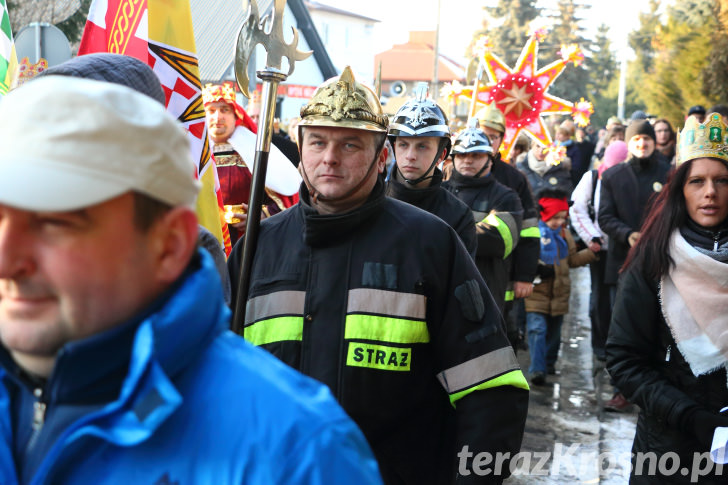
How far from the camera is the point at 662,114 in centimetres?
2759

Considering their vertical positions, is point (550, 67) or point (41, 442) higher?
point (550, 67)

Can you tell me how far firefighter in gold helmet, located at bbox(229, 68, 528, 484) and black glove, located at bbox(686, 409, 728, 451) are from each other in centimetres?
86

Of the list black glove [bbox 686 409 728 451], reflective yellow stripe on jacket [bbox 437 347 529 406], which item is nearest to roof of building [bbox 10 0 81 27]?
reflective yellow stripe on jacket [bbox 437 347 529 406]

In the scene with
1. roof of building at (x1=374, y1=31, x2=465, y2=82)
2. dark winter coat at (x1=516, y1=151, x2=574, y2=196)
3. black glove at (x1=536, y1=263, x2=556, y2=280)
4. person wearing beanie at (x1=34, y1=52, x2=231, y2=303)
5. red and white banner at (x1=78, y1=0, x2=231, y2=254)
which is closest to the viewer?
person wearing beanie at (x1=34, y1=52, x2=231, y2=303)

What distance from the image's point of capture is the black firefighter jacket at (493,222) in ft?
20.5

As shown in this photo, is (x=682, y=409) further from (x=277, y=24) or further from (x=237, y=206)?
(x=237, y=206)

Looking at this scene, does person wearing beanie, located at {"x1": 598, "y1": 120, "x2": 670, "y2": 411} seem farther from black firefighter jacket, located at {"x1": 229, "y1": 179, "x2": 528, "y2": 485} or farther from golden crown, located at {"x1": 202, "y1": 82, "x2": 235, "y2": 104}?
black firefighter jacket, located at {"x1": 229, "y1": 179, "x2": 528, "y2": 485}

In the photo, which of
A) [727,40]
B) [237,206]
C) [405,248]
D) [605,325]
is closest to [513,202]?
[237,206]

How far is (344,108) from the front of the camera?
128 inches

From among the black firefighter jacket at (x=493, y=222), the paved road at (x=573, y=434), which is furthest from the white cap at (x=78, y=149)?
the paved road at (x=573, y=434)

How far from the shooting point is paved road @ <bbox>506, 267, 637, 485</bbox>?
606cm

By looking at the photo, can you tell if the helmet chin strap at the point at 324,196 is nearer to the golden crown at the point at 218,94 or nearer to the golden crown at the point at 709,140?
the golden crown at the point at 709,140

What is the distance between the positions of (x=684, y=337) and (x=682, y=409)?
0.30m

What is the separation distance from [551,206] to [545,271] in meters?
0.77
